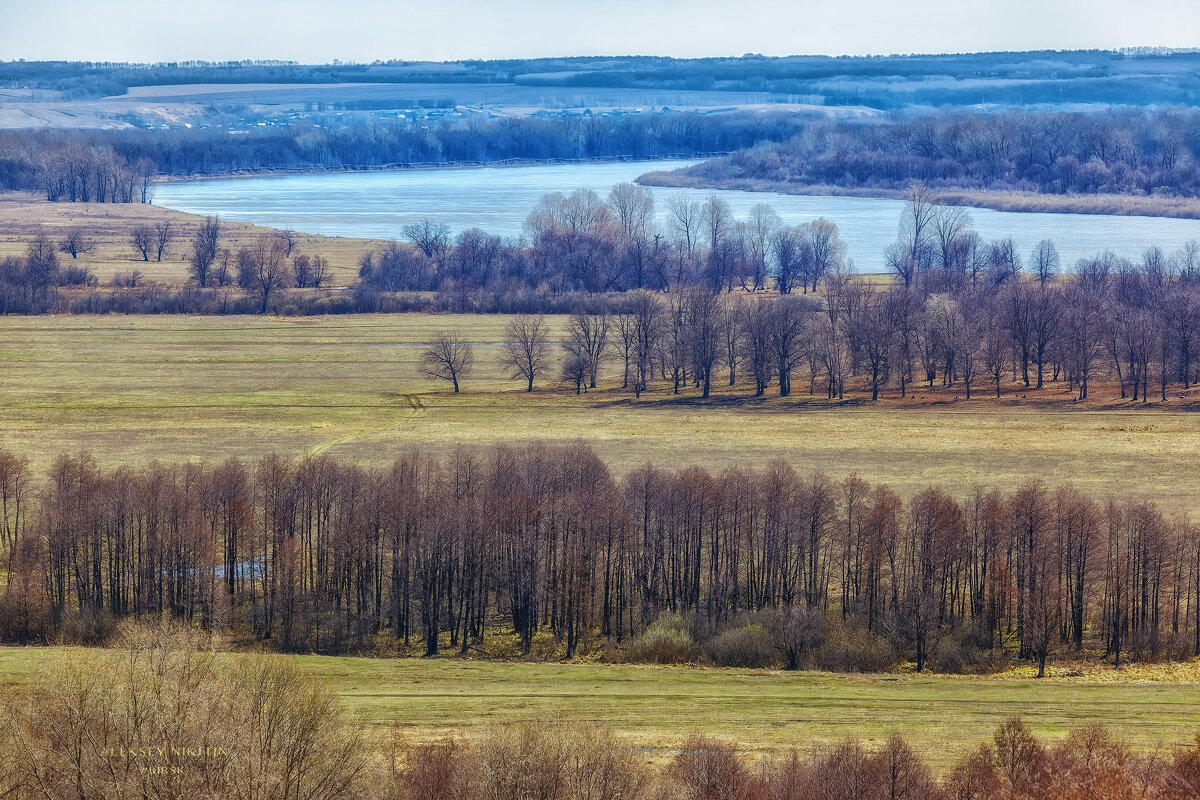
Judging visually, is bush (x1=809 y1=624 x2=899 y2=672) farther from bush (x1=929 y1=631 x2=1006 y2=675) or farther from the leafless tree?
the leafless tree

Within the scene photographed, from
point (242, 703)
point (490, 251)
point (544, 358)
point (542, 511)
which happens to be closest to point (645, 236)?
point (490, 251)

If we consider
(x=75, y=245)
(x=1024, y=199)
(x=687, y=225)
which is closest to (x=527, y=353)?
(x=687, y=225)

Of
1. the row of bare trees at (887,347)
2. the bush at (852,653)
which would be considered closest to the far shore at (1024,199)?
the row of bare trees at (887,347)

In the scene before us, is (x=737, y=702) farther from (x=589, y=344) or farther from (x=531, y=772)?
(x=589, y=344)

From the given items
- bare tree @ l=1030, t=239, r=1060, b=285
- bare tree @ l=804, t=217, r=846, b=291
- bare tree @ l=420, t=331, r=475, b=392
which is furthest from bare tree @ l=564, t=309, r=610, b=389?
bare tree @ l=1030, t=239, r=1060, b=285

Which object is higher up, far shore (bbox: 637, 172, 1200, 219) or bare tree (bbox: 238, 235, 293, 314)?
far shore (bbox: 637, 172, 1200, 219)

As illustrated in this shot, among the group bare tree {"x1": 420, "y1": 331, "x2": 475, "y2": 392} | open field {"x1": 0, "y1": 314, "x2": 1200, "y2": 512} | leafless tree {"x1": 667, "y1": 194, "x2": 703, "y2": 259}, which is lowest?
open field {"x1": 0, "y1": 314, "x2": 1200, "y2": 512}

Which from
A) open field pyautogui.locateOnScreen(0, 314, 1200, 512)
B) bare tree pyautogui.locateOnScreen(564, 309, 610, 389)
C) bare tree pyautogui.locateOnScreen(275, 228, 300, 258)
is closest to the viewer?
open field pyautogui.locateOnScreen(0, 314, 1200, 512)

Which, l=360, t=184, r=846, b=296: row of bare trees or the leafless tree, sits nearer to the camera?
l=360, t=184, r=846, b=296: row of bare trees
